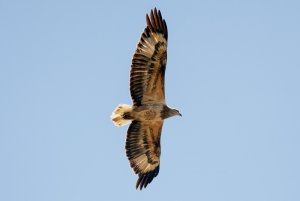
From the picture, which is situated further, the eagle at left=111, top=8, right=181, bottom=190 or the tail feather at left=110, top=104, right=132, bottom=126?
the tail feather at left=110, top=104, right=132, bottom=126

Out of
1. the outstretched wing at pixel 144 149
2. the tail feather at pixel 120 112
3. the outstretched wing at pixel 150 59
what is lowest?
the outstretched wing at pixel 144 149

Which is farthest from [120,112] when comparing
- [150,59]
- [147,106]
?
[150,59]

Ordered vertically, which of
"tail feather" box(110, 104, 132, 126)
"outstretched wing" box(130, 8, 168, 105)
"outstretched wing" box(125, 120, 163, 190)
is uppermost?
"outstretched wing" box(130, 8, 168, 105)

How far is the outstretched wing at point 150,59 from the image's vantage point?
573 inches

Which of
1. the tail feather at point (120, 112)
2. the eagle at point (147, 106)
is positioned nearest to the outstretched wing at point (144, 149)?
the eagle at point (147, 106)

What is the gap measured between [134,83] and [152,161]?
2056 millimetres

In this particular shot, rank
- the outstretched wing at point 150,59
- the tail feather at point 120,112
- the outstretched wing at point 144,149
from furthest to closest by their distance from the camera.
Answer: the outstretched wing at point 144,149 < the tail feather at point 120,112 < the outstretched wing at point 150,59

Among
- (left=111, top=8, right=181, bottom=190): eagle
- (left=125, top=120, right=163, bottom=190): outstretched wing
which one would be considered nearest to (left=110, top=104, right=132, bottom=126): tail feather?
(left=111, top=8, right=181, bottom=190): eagle

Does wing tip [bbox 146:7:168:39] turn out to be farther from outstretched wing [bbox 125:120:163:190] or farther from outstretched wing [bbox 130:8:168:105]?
outstretched wing [bbox 125:120:163:190]

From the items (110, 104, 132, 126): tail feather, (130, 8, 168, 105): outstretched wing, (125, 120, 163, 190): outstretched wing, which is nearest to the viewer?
(130, 8, 168, 105): outstretched wing

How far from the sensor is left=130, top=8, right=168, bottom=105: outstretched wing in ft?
47.8

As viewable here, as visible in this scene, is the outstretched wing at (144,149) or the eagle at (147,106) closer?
the eagle at (147,106)

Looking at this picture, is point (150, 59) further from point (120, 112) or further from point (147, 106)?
point (120, 112)

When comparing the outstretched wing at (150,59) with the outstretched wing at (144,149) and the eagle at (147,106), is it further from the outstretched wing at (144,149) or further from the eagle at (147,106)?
the outstretched wing at (144,149)
